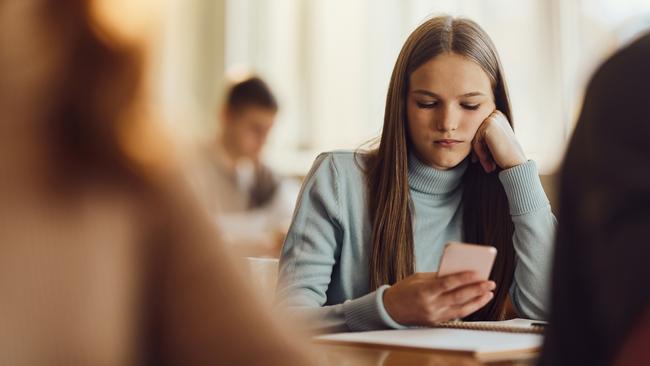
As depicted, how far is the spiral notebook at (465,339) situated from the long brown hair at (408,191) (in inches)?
11.4

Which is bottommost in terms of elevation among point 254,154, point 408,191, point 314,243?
point 254,154

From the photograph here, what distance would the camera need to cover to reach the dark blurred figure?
2.18 feet

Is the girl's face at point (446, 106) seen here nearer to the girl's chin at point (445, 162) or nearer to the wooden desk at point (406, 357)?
the girl's chin at point (445, 162)

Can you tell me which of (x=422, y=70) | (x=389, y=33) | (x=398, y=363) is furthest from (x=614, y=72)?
(x=389, y=33)

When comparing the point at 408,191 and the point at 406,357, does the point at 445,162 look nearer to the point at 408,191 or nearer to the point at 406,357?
the point at 408,191

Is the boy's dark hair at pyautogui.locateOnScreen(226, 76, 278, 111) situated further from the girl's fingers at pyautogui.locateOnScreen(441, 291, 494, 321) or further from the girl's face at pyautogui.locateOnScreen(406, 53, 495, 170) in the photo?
the girl's fingers at pyautogui.locateOnScreen(441, 291, 494, 321)

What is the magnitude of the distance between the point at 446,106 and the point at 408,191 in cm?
19

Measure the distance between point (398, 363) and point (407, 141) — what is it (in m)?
0.82

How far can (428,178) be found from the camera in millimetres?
2129

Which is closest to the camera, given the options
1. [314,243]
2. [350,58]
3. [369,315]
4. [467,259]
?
[467,259]

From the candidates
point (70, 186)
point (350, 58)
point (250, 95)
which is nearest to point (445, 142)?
point (70, 186)

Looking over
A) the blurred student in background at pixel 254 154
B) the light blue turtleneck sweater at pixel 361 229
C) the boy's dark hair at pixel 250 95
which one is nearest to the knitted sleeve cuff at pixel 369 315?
the light blue turtleneck sweater at pixel 361 229

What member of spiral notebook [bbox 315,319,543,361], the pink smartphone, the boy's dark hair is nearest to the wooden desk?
spiral notebook [bbox 315,319,543,361]

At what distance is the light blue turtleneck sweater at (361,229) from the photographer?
80.1 inches
